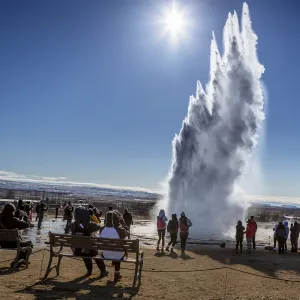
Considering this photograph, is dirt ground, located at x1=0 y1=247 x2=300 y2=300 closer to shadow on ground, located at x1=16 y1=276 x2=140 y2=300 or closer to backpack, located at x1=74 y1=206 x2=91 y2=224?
shadow on ground, located at x1=16 y1=276 x2=140 y2=300

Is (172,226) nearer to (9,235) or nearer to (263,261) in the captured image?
(263,261)

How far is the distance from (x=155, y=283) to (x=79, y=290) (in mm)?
1972

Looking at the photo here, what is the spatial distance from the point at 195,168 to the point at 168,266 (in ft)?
82.2

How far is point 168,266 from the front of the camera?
41.4 ft

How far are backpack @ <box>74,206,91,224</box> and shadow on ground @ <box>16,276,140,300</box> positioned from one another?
1.42 m

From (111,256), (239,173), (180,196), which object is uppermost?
(239,173)

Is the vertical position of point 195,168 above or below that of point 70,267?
above

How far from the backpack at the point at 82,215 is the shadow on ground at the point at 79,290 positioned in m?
1.42

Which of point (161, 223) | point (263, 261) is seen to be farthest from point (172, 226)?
point (263, 261)

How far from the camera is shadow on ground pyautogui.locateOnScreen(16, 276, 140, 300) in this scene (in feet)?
25.1

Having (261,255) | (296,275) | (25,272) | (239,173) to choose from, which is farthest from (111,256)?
(239,173)

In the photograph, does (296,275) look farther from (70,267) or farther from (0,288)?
(0,288)

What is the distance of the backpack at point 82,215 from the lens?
953 cm

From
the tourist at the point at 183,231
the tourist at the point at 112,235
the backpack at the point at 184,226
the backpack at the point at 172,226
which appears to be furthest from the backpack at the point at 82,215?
the backpack at the point at 172,226
